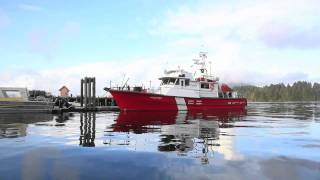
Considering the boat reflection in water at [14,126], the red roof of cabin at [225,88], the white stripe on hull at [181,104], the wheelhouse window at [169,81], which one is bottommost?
the boat reflection in water at [14,126]

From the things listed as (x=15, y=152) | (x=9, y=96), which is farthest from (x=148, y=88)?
(x=15, y=152)

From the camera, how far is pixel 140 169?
31.8ft

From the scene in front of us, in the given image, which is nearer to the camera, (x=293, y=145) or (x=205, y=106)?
(x=293, y=145)

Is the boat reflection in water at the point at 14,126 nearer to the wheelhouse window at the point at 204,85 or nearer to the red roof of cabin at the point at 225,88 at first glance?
the wheelhouse window at the point at 204,85

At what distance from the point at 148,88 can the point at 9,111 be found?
15.8 m

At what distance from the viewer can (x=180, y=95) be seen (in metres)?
48.7

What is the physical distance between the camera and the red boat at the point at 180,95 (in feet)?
147

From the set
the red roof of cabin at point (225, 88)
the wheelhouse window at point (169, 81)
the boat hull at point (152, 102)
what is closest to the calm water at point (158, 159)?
the boat hull at point (152, 102)

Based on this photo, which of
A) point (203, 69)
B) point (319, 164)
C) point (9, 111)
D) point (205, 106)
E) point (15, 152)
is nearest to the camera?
point (319, 164)

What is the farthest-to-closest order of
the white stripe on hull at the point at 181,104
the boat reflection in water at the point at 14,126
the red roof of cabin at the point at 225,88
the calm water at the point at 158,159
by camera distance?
the red roof of cabin at the point at 225,88
the white stripe on hull at the point at 181,104
the boat reflection in water at the point at 14,126
the calm water at the point at 158,159

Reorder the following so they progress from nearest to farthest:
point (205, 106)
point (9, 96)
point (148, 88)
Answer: point (9, 96)
point (148, 88)
point (205, 106)

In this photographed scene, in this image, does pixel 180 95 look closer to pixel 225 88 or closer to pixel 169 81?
pixel 169 81

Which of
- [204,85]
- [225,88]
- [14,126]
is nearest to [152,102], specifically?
[204,85]

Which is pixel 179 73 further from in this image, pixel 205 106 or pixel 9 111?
pixel 9 111
